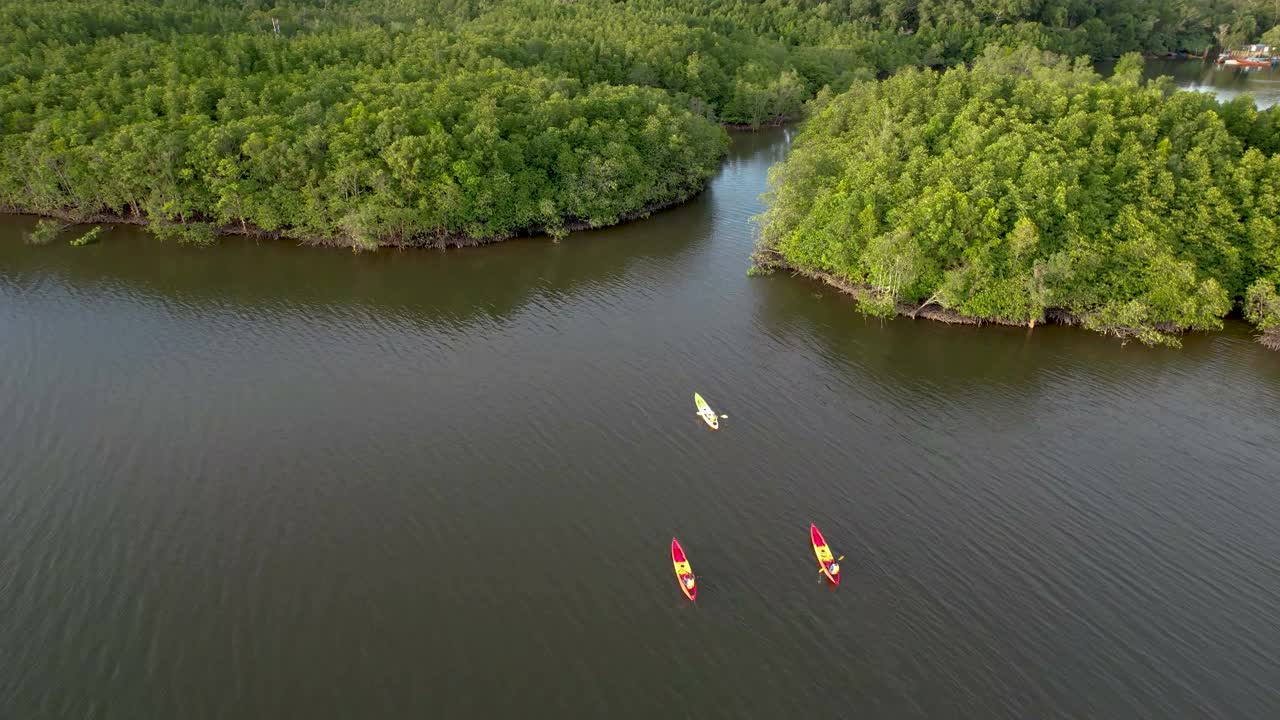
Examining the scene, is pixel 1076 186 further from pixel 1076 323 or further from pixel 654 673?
pixel 654 673

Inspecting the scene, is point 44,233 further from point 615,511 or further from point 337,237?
point 615,511

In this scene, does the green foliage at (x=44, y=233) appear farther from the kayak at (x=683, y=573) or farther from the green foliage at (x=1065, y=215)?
the kayak at (x=683, y=573)

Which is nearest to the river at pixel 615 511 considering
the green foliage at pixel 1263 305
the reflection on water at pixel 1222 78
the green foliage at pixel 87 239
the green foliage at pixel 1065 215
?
the green foliage at pixel 1263 305

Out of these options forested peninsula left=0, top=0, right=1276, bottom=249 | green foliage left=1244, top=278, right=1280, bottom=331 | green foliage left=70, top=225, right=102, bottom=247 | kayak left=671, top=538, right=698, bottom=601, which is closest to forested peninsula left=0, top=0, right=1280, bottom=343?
green foliage left=1244, top=278, right=1280, bottom=331

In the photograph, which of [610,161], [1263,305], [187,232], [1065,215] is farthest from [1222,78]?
[187,232]

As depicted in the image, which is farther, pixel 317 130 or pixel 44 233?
pixel 44 233
